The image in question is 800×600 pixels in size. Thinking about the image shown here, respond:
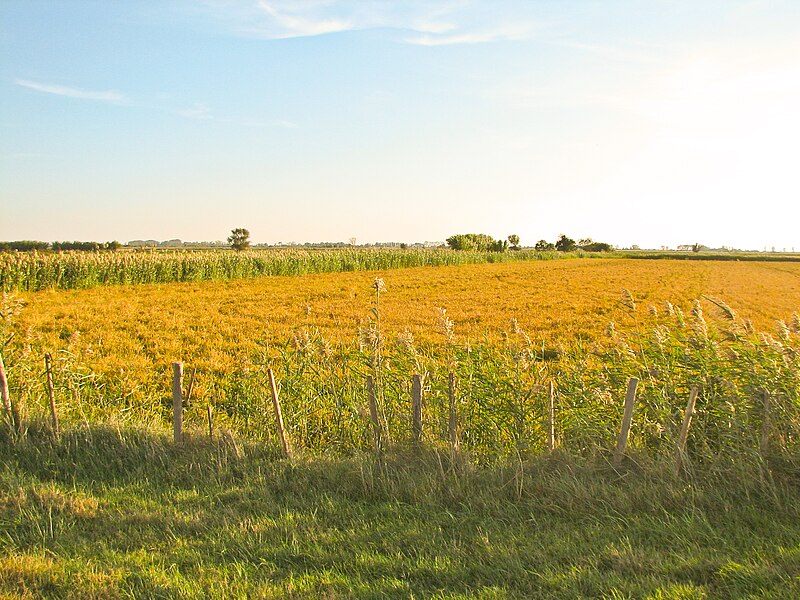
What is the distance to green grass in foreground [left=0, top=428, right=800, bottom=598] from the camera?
A: 3.38 metres

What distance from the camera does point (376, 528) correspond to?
4094 mm

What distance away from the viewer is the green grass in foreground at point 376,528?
133 inches

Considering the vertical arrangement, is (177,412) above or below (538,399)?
below

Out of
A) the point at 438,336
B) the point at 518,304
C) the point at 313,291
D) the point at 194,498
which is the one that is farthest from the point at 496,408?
the point at 313,291

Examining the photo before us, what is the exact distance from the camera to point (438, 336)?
47.0 feet

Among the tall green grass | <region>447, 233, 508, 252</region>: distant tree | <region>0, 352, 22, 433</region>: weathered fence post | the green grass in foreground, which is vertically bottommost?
the green grass in foreground

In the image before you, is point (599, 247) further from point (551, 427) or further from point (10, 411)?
point (10, 411)

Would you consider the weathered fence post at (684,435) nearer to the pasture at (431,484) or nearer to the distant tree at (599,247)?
the pasture at (431,484)

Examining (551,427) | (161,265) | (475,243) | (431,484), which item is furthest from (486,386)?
(475,243)

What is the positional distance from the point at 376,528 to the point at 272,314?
46.7ft

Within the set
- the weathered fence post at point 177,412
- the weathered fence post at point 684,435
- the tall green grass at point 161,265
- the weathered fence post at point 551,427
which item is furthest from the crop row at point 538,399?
the tall green grass at point 161,265

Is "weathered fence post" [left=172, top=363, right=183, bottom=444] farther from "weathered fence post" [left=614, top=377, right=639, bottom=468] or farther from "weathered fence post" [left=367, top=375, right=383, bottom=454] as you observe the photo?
"weathered fence post" [left=614, top=377, right=639, bottom=468]

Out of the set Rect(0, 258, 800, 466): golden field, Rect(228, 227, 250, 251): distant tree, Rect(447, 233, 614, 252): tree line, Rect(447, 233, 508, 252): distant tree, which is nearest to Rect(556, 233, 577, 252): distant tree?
Rect(447, 233, 614, 252): tree line

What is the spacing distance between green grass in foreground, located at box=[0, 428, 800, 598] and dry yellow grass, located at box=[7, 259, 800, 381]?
267 cm
